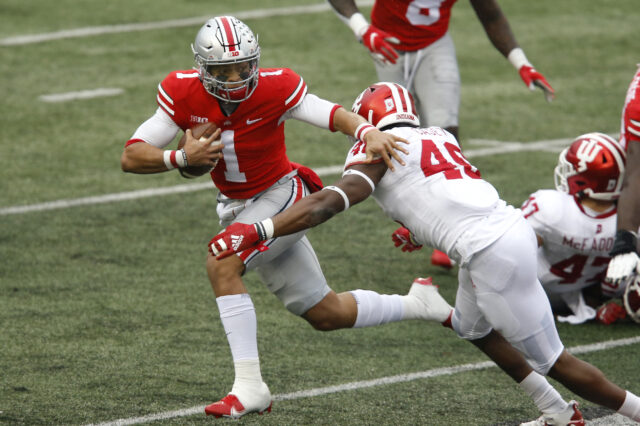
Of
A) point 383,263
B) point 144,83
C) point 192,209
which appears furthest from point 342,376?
point 144,83

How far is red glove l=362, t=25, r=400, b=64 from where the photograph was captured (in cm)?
679

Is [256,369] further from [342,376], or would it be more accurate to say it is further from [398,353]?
[398,353]

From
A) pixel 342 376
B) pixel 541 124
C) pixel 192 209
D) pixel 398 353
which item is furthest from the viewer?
pixel 541 124

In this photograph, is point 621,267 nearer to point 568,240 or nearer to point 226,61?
point 568,240

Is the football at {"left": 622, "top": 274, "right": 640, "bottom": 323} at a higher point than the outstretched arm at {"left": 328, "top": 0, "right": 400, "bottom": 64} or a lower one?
lower

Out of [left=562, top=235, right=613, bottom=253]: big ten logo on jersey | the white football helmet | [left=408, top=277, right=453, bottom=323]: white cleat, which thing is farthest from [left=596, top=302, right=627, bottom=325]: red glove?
the white football helmet

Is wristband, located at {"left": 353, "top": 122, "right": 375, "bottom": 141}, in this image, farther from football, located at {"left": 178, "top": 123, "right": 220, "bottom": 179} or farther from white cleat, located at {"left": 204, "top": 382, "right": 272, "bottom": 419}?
white cleat, located at {"left": 204, "top": 382, "right": 272, "bottom": 419}

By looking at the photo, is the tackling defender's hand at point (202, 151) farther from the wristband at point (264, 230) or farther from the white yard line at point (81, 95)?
the white yard line at point (81, 95)

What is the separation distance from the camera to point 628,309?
6137 millimetres

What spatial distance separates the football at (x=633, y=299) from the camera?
606 centimetres

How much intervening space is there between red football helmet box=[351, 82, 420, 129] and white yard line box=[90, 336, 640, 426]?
4.61 feet

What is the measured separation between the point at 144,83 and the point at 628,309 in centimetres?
655

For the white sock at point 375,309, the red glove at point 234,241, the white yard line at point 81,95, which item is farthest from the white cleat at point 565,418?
the white yard line at point 81,95

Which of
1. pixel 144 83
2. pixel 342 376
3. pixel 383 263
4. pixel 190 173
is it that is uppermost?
pixel 190 173
